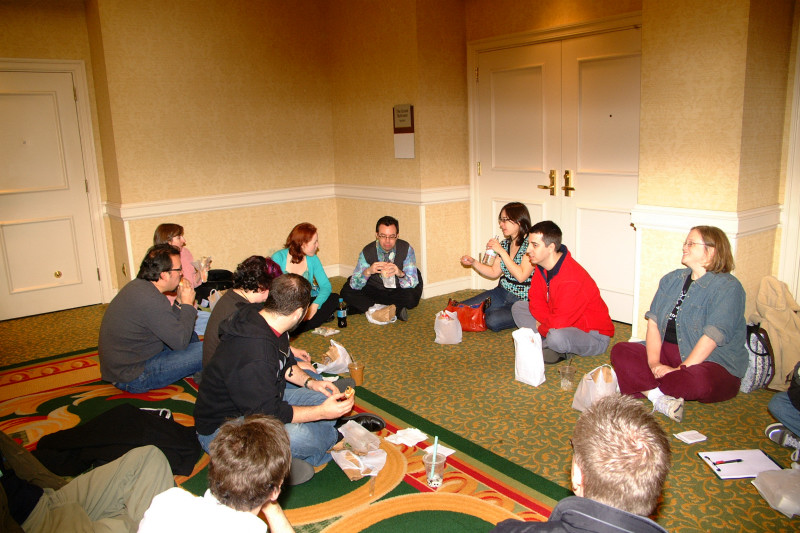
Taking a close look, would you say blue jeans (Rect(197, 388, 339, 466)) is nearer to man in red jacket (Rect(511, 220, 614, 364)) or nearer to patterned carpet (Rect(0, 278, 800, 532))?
patterned carpet (Rect(0, 278, 800, 532))

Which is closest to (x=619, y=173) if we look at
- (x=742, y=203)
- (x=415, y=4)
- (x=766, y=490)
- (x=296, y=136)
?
(x=742, y=203)

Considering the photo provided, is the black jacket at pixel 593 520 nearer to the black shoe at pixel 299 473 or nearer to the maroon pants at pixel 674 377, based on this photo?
the black shoe at pixel 299 473

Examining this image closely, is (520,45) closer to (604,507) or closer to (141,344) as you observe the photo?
(141,344)

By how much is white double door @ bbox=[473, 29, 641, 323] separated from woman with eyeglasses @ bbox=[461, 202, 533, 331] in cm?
79

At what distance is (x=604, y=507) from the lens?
1.68 metres

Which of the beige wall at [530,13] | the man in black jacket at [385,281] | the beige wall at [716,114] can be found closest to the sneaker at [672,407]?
the beige wall at [716,114]

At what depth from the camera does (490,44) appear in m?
6.85

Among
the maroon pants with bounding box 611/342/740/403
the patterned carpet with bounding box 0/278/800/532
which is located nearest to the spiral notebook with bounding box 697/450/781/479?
the patterned carpet with bounding box 0/278/800/532

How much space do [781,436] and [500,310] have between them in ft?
8.45

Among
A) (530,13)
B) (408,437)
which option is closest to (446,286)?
(530,13)

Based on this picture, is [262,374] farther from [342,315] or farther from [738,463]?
[342,315]

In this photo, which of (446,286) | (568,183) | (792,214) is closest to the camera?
(792,214)

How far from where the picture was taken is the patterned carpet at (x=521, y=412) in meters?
3.21

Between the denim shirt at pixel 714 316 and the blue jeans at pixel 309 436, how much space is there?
2343 mm
